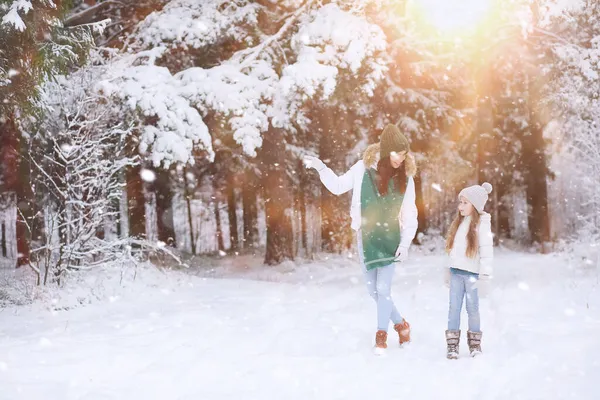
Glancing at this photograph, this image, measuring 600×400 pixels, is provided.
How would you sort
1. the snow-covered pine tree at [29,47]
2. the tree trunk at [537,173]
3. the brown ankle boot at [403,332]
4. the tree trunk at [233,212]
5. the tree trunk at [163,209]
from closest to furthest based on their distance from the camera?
1. the brown ankle boot at [403,332]
2. the snow-covered pine tree at [29,47]
3. the tree trunk at [537,173]
4. the tree trunk at [163,209]
5. the tree trunk at [233,212]

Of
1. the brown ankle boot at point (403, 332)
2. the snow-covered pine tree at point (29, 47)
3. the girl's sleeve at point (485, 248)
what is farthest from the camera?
the snow-covered pine tree at point (29, 47)

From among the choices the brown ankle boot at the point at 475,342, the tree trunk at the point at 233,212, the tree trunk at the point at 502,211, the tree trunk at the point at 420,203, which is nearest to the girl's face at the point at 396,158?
the brown ankle boot at the point at 475,342

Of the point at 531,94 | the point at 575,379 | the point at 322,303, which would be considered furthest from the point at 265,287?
the point at 531,94

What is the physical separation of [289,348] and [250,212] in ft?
65.8

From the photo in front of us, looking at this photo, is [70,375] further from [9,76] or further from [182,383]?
[9,76]

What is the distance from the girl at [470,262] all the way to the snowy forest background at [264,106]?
230 inches

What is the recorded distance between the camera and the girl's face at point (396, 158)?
5871mm

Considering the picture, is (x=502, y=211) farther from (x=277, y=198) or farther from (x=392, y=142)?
(x=392, y=142)

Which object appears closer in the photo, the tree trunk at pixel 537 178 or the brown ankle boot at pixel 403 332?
the brown ankle boot at pixel 403 332

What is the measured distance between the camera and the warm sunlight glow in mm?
13891

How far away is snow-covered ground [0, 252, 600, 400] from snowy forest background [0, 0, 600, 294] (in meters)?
2.34

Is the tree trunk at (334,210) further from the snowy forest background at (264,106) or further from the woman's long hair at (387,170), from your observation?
the woman's long hair at (387,170)

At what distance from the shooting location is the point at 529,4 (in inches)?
507

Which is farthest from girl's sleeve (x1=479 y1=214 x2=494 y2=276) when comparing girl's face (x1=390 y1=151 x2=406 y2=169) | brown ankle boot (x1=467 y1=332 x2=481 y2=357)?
girl's face (x1=390 y1=151 x2=406 y2=169)
